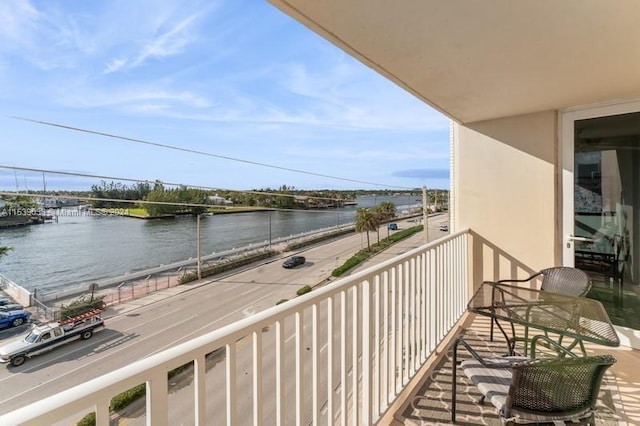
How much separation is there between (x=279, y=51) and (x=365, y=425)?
25.3 ft

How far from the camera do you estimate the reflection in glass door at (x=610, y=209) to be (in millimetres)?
2848

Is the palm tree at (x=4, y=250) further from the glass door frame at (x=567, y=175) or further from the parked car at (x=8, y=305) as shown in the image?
the glass door frame at (x=567, y=175)

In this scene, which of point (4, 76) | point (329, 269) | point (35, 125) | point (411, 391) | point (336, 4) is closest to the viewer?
point (336, 4)

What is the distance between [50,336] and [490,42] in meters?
3.36

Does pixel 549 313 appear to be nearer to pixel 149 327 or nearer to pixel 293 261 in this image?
pixel 149 327

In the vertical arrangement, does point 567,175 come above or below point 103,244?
above

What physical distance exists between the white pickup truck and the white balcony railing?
1850 millimetres

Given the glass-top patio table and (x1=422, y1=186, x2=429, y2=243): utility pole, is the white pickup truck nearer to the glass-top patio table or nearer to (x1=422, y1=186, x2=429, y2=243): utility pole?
the glass-top patio table

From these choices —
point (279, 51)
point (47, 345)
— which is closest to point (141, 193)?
point (47, 345)

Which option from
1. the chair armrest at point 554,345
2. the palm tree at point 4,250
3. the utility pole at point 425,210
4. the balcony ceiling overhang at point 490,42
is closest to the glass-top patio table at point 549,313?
the chair armrest at point 554,345

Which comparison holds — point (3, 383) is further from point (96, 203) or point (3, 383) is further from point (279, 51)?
point (279, 51)

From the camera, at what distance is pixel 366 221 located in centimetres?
1347

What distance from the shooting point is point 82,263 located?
3.16 m

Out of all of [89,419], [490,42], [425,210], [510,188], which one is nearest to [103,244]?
[89,419]
